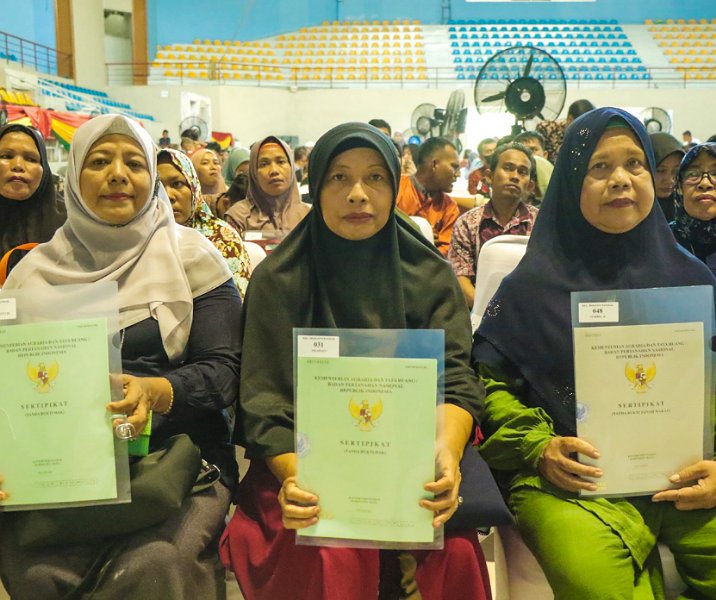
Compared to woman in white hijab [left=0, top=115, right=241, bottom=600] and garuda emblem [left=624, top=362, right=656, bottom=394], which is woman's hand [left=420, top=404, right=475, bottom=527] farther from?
woman in white hijab [left=0, top=115, right=241, bottom=600]

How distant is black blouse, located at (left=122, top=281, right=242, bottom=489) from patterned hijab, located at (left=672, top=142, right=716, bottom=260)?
6.21 feet

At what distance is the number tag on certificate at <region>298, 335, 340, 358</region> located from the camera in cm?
126

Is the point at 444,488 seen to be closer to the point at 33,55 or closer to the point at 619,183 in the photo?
the point at 619,183

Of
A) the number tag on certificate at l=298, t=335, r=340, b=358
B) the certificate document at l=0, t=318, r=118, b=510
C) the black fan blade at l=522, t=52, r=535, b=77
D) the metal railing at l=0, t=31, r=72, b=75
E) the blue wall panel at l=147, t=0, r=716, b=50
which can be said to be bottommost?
the certificate document at l=0, t=318, r=118, b=510

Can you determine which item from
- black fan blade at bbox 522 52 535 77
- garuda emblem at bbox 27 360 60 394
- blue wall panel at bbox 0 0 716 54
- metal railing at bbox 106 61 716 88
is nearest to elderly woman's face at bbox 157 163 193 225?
garuda emblem at bbox 27 360 60 394

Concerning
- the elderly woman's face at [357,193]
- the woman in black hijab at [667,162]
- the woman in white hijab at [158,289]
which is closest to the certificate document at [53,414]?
the woman in white hijab at [158,289]

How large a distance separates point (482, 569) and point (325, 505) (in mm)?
358

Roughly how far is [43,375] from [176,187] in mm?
1595

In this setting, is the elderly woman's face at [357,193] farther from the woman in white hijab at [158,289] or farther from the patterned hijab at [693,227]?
the patterned hijab at [693,227]

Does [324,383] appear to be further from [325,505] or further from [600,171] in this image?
[600,171]

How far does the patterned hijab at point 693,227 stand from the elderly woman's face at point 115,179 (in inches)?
80.1

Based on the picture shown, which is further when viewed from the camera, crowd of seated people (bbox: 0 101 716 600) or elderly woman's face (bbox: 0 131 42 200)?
elderly woman's face (bbox: 0 131 42 200)

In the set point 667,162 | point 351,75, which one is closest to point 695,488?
point 667,162

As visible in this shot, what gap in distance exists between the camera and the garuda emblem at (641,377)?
1.35 m
